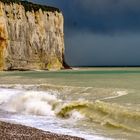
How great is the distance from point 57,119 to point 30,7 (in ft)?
225

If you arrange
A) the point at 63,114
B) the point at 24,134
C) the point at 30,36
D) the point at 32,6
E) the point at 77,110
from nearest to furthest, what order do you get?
the point at 24,134 < the point at 63,114 < the point at 77,110 < the point at 30,36 < the point at 32,6

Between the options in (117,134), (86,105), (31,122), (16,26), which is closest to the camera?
(117,134)

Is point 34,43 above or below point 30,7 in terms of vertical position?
below

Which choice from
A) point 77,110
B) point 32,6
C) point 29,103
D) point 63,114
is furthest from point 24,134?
point 32,6

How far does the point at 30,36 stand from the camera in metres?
79.2

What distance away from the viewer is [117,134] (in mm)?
11930

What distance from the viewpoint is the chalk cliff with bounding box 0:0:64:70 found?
235 feet

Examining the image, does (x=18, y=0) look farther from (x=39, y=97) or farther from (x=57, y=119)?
(x=57, y=119)

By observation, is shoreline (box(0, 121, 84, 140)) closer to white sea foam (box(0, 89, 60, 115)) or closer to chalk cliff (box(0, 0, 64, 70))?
white sea foam (box(0, 89, 60, 115))

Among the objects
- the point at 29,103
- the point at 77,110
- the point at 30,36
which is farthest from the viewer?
the point at 30,36

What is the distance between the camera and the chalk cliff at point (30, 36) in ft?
235

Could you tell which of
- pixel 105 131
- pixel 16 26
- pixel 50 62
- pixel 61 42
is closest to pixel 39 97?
pixel 105 131

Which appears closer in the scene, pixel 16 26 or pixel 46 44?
pixel 16 26

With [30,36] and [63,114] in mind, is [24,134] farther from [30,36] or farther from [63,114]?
[30,36]
